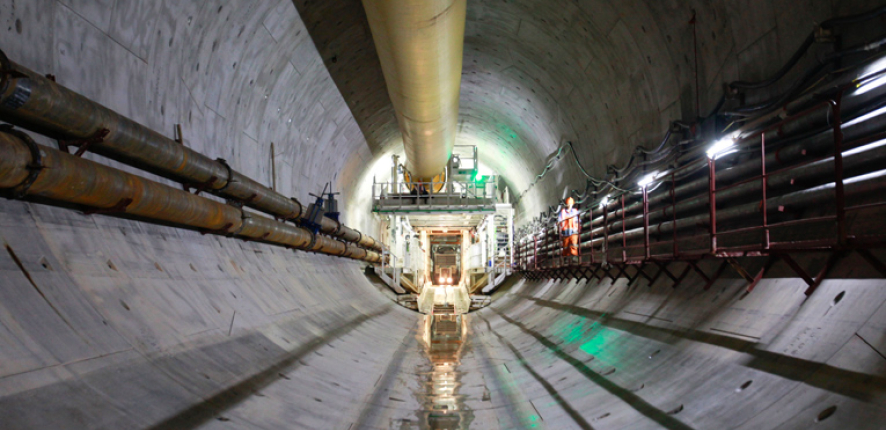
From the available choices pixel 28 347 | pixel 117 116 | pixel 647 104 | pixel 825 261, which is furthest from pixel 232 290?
pixel 647 104

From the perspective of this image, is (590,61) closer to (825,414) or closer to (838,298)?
(838,298)

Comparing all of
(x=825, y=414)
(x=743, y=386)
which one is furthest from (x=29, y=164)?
(x=743, y=386)

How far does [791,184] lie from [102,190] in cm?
594

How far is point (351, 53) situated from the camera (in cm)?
1020

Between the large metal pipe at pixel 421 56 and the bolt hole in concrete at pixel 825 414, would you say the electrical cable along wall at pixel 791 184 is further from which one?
the large metal pipe at pixel 421 56

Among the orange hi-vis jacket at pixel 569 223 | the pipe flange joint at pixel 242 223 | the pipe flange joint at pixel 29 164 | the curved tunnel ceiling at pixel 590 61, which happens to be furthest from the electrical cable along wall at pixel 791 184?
the pipe flange joint at pixel 242 223

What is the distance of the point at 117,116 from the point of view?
4.29 meters

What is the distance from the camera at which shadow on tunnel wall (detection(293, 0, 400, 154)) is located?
847 cm

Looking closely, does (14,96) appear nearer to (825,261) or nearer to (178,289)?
(178,289)

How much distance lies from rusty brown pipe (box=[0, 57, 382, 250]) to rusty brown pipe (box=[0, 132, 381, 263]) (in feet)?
0.78

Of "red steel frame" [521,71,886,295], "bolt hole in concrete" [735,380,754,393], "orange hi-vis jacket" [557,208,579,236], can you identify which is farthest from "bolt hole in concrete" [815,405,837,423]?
"orange hi-vis jacket" [557,208,579,236]

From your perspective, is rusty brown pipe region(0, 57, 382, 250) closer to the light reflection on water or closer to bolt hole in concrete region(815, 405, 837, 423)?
the light reflection on water

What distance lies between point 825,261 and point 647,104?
4691mm

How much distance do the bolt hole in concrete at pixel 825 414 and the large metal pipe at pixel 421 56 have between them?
5.72 meters
